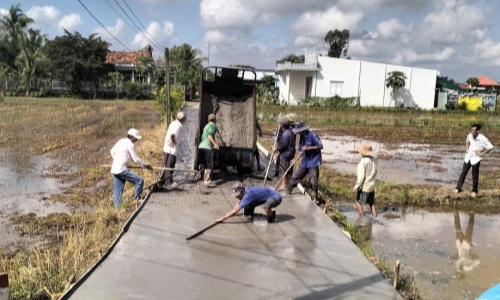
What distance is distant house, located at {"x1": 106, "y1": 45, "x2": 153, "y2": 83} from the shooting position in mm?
54719

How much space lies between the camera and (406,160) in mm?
15500

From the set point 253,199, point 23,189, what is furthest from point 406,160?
point 23,189

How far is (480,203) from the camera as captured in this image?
9.76 metres

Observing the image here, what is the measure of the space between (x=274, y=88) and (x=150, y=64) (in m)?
14.4

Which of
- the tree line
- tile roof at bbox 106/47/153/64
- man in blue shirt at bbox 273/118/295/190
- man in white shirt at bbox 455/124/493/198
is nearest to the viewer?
man in blue shirt at bbox 273/118/295/190

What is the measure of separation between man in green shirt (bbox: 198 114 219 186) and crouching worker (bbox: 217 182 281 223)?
7.17 feet

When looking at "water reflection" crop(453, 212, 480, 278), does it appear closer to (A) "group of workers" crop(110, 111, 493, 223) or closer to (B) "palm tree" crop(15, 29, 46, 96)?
(A) "group of workers" crop(110, 111, 493, 223)

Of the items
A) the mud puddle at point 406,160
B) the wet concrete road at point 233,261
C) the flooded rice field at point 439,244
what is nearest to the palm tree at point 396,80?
the mud puddle at point 406,160

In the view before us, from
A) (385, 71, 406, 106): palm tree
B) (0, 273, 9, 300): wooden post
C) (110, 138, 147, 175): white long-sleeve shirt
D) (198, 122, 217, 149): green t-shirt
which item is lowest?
(0, 273, 9, 300): wooden post

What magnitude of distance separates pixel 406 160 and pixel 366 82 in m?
22.8

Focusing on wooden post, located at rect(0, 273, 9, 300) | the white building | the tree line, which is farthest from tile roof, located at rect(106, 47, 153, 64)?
wooden post, located at rect(0, 273, 9, 300)

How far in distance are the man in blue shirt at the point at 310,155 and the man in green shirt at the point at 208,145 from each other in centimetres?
157

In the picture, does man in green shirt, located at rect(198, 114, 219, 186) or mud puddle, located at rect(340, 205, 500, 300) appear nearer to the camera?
mud puddle, located at rect(340, 205, 500, 300)

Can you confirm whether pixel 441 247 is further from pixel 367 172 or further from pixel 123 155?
pixel 123 155
